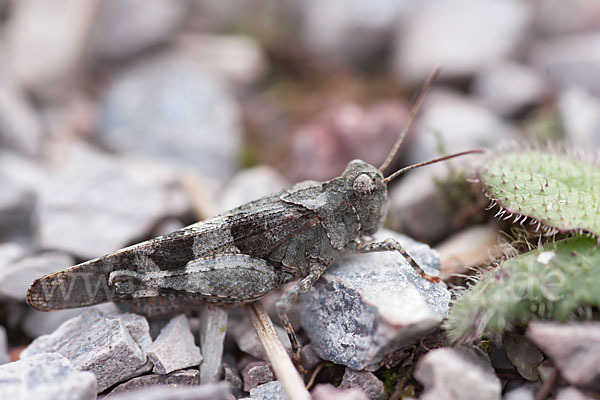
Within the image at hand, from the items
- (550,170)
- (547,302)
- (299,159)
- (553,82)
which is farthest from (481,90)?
(547,302)

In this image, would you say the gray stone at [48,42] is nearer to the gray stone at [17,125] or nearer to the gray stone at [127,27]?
the gray stone at [127,27]

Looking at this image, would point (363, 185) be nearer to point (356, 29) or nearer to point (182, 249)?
point (182, 249)

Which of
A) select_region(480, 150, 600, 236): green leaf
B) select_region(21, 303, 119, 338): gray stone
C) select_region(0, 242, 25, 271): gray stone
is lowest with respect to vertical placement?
select_region(480, 150, 600, 236): green leaf

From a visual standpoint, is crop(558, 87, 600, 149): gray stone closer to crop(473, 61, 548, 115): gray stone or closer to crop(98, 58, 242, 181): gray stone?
crop(473, 61, 548, 115): gray stone

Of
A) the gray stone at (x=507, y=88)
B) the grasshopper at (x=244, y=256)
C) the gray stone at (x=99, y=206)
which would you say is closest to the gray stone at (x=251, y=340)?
the grasshopper at (x=244, y=256)

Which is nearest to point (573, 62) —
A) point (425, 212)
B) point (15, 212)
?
point (425, 212)

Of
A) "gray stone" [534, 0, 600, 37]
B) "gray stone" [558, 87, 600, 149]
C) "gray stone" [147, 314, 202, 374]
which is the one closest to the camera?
"gray stone" [147, 314, 202, 374]

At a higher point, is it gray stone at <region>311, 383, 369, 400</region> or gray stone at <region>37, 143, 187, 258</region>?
gray stone at <region>37, 143, 187, 258</region>

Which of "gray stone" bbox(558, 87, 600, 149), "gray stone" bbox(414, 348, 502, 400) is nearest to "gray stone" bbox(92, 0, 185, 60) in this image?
"gray stone" bbox(558, 87, 600, 149)
